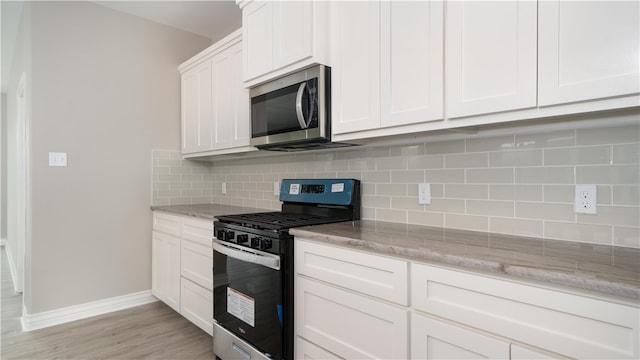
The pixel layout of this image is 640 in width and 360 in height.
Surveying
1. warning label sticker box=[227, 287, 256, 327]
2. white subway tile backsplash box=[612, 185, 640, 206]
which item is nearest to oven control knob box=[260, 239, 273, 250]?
warning label sticker box=[227, 287, 256, 327]

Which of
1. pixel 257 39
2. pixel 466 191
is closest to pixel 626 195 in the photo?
pixel 466 191

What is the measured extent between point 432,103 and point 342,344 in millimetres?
1109

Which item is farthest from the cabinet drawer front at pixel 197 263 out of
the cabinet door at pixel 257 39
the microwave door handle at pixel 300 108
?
the cabinet door at pixel 257 39

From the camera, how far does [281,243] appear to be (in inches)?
68.0

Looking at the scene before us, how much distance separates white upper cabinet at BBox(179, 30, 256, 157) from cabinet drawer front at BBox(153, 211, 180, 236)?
2.06 feet

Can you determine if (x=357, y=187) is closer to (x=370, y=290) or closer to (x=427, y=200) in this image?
(x=427, y=200)

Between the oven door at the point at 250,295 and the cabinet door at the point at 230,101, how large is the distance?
35.8 inches

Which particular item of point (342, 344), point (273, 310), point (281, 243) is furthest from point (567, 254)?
point (273, 310)

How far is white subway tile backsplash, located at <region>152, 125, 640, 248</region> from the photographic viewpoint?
1.32 metres

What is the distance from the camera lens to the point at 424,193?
1872 millimetres

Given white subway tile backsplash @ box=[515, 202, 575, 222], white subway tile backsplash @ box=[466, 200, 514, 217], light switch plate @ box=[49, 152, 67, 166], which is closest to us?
white subway tile backsplash @ box=[515, 202, 575, 222]

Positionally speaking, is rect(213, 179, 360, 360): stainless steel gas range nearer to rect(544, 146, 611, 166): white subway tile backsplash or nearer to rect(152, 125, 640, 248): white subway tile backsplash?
rect(152, 125, 640, 248): white subway tile backsplash

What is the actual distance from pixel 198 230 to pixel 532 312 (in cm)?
215

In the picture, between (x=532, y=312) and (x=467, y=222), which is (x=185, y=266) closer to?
(x=467, y=222)
